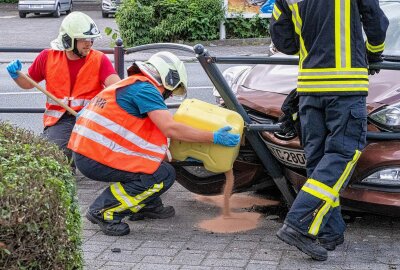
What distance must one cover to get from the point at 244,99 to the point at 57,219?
9.06ft

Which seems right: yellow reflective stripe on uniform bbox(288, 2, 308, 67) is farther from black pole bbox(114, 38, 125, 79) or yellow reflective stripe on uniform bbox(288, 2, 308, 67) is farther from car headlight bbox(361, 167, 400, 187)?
black pole bbox(114, 38, 125, 79)

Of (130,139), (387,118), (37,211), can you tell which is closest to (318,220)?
(387,118)

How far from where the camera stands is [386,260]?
4.97 m

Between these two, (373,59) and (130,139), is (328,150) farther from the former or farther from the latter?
(130,139)

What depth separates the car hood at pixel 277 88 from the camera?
5.27m

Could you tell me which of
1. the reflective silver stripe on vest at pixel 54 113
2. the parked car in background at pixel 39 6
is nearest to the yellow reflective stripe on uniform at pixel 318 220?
the reflective silver stripe on vest at pixel 54 113

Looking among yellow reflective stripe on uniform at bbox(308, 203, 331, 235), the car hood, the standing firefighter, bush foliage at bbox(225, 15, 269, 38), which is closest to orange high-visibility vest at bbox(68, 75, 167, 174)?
the car hood

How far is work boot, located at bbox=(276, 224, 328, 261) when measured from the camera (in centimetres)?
492

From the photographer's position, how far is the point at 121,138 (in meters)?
5.48

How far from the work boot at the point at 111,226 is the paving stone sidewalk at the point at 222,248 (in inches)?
1.6

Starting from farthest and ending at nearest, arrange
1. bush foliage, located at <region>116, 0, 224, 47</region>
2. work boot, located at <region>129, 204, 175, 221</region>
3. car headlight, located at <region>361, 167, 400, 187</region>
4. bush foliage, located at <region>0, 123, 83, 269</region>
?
bush foliage, located at <region>116, 0, 224, 47</region> < work boot, located at <region>129, 204, 175, 221</region> < car headlight, located at <region>361, 167, 400, 187</region> < bush foliage, located at <region>0, 123, 83, 269</region>

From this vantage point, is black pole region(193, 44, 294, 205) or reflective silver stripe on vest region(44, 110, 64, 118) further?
reflective silver stripe on vest region(44, 110, 64, 118)

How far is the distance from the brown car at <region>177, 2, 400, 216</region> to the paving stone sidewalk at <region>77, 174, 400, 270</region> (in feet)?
0.83

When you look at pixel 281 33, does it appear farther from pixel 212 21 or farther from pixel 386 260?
pixel 212 21
